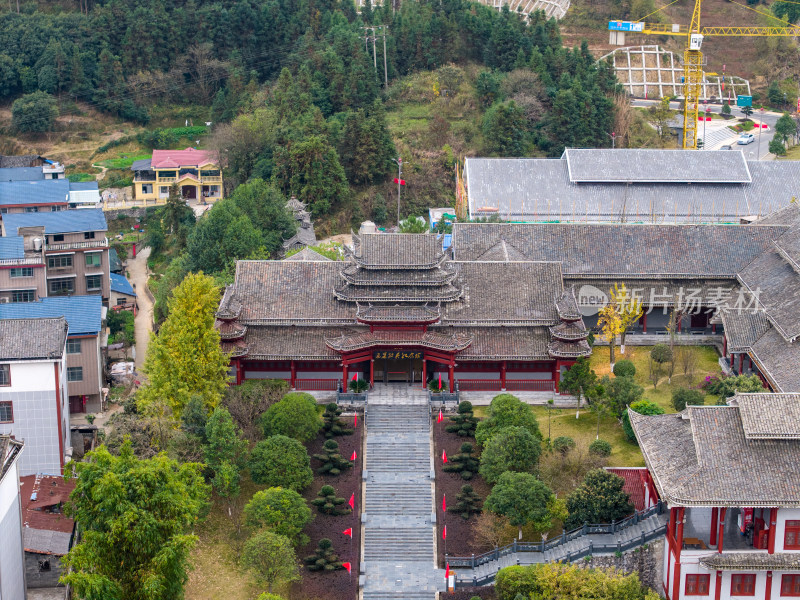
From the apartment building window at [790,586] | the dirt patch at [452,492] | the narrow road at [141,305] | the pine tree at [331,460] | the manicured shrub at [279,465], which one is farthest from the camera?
the narrow road at [141,305]

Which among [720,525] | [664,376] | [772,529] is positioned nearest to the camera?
[772,529]

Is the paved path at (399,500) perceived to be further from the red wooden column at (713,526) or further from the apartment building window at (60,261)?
the apartment building window at (60,261)

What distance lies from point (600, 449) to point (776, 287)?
1671 cm

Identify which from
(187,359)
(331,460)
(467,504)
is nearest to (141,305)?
(187,359)

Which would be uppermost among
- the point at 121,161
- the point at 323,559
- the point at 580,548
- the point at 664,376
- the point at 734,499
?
the point at 121,161

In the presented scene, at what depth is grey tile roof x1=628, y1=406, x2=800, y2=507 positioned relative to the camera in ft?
159

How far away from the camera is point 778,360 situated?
62.5 m

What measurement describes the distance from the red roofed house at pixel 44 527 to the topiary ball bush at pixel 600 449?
23.4m

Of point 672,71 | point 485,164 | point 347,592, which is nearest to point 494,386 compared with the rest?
point 347,592

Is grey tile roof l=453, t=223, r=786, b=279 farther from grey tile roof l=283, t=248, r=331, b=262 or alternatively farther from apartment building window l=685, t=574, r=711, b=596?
apartment building window l=685, t=574, r=711, b=596

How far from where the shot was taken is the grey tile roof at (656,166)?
91.6 metres

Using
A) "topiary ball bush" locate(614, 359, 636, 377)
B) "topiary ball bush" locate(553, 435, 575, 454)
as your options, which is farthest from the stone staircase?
"topiary ball bush" locate(614, 359, 636, 377)

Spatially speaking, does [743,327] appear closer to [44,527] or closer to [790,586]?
[790,586]

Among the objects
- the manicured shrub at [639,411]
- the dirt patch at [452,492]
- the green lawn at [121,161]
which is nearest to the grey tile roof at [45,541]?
the dirt patch at [452,492]
